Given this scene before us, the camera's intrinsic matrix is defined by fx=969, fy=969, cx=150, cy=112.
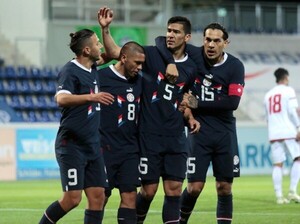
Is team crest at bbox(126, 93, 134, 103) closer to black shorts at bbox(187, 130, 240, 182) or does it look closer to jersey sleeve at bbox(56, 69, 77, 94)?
jersey sleeve at bbox(56, 69, 77, 94)

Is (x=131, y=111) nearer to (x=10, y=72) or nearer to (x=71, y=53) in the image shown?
(x=10, y=72)

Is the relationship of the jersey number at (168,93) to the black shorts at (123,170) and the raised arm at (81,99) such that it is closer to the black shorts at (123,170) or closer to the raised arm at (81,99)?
the black shorts at (123,170)

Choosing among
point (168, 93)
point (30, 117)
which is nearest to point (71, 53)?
point (30, 117)

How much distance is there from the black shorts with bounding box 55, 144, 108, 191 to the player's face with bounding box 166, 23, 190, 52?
140cm

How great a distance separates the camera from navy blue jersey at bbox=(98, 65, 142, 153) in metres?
9.79

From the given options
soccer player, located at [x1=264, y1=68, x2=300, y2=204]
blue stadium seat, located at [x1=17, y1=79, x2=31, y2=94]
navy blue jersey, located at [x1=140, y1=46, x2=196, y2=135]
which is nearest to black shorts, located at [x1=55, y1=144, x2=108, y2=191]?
navy blue jersey, located at [x1=140, y1=46, x2=196, y2=135]

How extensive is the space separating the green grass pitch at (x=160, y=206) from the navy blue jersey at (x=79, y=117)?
3.41 meters

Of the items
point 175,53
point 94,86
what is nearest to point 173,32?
point 175,53

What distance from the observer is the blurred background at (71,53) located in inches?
980

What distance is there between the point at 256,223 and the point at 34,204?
483cm

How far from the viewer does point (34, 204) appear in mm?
16031

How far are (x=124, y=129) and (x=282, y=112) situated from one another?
292 inches

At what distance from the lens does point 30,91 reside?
1220 inches

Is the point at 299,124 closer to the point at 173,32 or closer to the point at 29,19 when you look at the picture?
the point at 173,32
